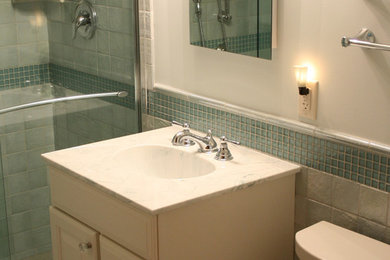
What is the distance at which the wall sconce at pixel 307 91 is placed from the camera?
7.04ft

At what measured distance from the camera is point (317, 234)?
2041mm

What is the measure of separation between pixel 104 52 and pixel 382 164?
131 centimetres

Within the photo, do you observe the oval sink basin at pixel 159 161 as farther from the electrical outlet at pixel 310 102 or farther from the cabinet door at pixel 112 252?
the electrical outlet at pixel 310 102

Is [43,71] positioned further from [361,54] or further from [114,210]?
[361,54]

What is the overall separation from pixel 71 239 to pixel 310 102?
99 centimetres

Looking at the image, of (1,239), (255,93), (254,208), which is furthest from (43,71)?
(254,208)

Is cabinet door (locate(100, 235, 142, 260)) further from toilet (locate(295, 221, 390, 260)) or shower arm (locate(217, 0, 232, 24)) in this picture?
shower arm (locate(217, 0, 232, 24))

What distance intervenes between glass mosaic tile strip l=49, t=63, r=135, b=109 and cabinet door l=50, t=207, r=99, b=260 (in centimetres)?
54

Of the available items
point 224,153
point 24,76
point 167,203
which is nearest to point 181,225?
point 167,203

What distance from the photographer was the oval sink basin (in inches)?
95.8

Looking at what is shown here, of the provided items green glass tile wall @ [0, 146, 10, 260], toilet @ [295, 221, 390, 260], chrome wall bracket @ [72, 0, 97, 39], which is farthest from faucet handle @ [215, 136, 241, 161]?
green glass tile wall @ [0, 146, 10, 260]

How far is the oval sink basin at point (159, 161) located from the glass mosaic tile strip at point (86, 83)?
45cm

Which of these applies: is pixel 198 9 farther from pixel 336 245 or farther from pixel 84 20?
pixel 336 245

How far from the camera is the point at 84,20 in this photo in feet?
8.95
